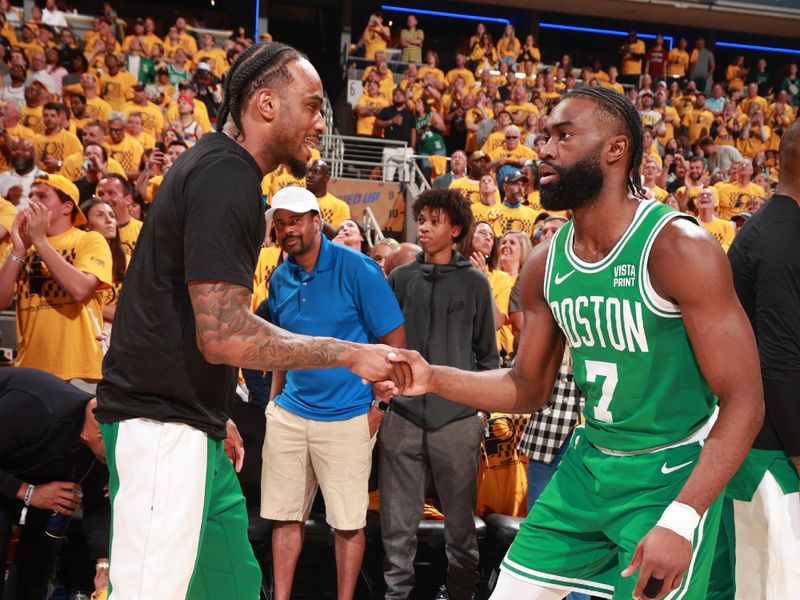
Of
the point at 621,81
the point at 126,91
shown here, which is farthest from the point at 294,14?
the point at 126,91

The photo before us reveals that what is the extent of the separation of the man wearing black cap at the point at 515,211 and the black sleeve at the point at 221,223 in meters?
6.80

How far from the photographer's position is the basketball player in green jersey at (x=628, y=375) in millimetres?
2137

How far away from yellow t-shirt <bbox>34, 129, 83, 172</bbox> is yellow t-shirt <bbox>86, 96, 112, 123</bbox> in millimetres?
1692

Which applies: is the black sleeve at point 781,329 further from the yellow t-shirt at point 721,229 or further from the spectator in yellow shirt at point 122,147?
the spectator in yellow shirt at point 122,147

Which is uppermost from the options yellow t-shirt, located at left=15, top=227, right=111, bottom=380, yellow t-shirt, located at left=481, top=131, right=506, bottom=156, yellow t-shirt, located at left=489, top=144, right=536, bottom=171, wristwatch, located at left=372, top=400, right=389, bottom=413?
yellow t-shirt, located at left=481, top=131, right=506, bottom=156

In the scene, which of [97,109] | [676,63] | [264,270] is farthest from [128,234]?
[676,63]

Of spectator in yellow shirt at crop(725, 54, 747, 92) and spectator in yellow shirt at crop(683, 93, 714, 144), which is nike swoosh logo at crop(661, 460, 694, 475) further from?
spectator in yellow shirt at crop(725, 54, 747, 92)

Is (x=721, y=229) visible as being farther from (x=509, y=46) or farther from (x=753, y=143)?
(x=509, y=46)

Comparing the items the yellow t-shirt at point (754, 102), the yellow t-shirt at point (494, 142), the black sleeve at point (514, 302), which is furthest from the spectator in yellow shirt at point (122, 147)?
the yellow t-shirt at point (754, 102)

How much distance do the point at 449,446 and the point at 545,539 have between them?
2.05 m

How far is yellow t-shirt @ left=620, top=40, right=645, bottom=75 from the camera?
19.5 m

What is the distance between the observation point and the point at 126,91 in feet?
40.2

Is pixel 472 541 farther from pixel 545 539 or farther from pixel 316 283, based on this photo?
pixel 545 539

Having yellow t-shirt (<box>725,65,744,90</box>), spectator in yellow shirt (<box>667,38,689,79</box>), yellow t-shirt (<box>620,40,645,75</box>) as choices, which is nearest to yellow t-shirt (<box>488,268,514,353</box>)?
yellow t-shirt (<box>620,40,645,75</box>)
